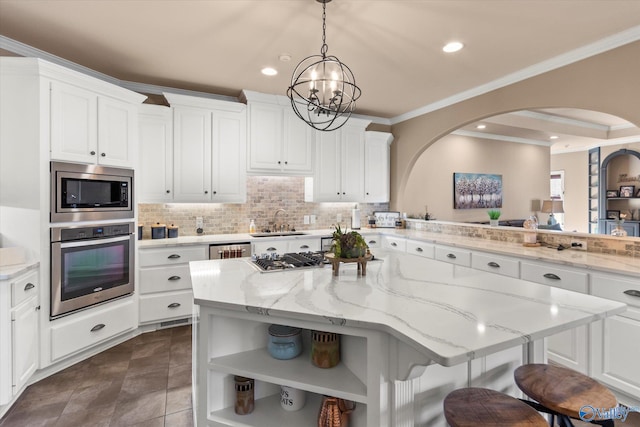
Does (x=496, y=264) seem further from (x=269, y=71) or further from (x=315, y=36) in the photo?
(x=269, y=71)

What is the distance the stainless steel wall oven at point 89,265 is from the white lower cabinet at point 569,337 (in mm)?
3657

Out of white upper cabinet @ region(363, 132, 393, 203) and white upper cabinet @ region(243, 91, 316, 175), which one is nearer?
white upper cabinet @ region(243, 91, 316, 175)

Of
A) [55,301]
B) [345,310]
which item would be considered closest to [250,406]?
[345,310]

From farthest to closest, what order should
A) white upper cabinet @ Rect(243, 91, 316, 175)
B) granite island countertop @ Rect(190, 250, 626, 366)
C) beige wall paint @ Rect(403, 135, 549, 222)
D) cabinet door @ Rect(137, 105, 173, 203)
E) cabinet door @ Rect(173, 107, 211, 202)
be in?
beige wall paint @ Rect(403, 135, 549, 222), white upper cabinet @ Rect(243, 91, 316, 175), cabinet door @ Rect(173, 107, 211, 202), cabinet door @ Rect(137, 105, 173, 203), granite island countertop @ Rect(190, 250, 626, 366)

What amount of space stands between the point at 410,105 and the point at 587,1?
8.01 feet

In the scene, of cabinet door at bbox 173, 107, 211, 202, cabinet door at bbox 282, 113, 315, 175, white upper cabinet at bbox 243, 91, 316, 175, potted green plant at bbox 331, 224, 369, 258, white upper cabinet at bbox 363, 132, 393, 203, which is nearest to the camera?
potted green plant at bbox 331, 224, 369, 258

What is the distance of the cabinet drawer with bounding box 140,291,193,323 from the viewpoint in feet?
11.0

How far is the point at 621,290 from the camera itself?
224 centimetres

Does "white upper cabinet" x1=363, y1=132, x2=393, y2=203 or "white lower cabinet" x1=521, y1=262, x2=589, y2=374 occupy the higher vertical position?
"white upper cabinet" x1=363, y1=132, x2=393, y2=203

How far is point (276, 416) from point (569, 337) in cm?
229

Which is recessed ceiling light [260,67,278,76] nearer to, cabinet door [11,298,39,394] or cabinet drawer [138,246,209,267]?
cabinet drawer [138,246,209,267]

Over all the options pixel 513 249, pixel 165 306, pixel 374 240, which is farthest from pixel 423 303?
pixel 374 240

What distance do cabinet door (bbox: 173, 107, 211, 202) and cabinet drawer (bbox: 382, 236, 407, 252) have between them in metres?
2.45

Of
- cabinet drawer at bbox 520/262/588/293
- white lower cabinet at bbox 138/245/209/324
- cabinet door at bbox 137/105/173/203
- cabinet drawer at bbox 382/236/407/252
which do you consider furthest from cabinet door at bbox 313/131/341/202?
cabinet drawer at bbox 520/262/588/293
